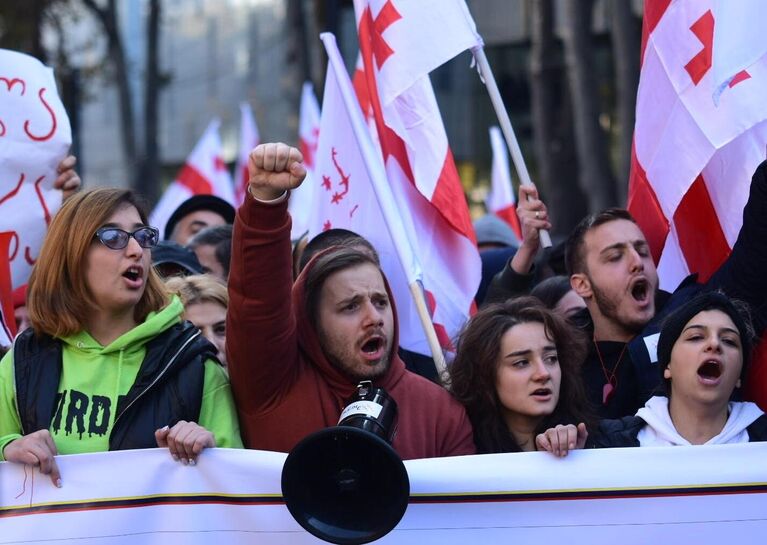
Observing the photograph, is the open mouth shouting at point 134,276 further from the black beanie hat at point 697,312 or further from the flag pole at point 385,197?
the black beanie hat at point 697,312

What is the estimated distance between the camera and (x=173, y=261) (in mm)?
5406

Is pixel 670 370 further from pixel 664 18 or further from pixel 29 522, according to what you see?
pixel 29 522

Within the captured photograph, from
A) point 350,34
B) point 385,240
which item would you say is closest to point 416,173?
point 385,240

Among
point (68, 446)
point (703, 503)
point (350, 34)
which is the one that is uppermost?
point (350, 34)

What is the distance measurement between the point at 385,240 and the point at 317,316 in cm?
133

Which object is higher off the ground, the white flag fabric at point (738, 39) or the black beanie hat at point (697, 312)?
the white flag fabric at point (738, 39)

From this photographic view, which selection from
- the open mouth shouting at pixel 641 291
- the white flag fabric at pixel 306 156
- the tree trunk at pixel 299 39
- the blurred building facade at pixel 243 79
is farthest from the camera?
the blurred building facade at pixel 243 79

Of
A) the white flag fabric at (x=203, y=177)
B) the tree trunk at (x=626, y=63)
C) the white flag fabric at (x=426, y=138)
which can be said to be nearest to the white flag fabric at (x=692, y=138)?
the white flag fabric at (x=426, y=138)

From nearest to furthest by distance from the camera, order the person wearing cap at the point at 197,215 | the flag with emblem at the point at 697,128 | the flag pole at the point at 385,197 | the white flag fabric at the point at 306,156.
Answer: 1. the flag with emblem at the point at 697,128
2. the flag pole at the point at 385,197
3. the person wearing cap at the point at 197,215
4. the white flag fabric at the point at 306,156

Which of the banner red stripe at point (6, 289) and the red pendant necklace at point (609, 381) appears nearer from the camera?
the red pendant necklace at point (609, 381)

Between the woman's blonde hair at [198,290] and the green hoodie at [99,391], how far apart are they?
0.90 metres

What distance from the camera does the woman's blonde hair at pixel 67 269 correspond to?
3.81 metres

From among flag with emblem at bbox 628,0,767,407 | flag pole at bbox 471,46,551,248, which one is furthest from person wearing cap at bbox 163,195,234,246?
flag with emblem at bbox 628,0,767,407

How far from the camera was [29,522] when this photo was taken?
3662 millimetres
